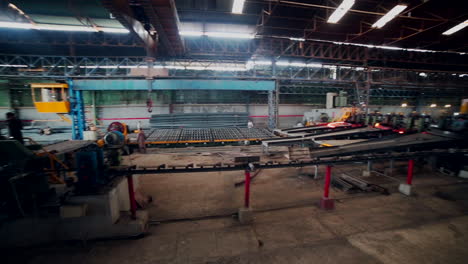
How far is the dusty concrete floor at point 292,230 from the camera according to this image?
298 centimetres

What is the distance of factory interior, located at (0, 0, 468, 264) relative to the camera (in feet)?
→ 10.6

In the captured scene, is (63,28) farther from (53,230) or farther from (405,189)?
(405,189)

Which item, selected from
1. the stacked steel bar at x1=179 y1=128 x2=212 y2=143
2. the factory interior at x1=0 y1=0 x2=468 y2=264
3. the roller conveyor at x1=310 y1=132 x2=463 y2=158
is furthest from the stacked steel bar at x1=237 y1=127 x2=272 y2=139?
the roller conveyor at x1=310 y1=132 x2=463 y2=158

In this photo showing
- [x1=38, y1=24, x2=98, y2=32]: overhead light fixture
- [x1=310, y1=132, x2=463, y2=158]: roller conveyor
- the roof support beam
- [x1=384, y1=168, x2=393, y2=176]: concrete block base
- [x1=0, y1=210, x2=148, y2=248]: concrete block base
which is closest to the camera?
[x1=0, y1=210, x2=148, y2=248]: concrete block base

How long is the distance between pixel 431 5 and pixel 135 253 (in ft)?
45.0

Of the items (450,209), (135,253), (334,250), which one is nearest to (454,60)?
(450,209)

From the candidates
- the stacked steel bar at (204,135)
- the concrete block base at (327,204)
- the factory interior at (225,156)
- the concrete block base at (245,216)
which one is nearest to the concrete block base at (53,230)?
the factory interior at (225,156)

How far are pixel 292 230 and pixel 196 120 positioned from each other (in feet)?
36.4

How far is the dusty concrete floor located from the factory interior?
0.03 metres

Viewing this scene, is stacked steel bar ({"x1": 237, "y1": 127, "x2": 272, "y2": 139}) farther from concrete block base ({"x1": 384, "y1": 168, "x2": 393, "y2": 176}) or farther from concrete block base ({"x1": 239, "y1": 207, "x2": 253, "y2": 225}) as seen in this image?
concrete block base ({"x1": 239, "y1": 207, "x2": 253, "y2": 225})

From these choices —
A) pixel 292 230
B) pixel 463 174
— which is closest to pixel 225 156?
pixel 292 230

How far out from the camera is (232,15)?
925 cm

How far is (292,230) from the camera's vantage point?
362 cm

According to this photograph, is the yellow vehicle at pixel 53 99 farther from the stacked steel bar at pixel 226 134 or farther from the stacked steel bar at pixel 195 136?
the stacked steel bar at pixel 226 134
